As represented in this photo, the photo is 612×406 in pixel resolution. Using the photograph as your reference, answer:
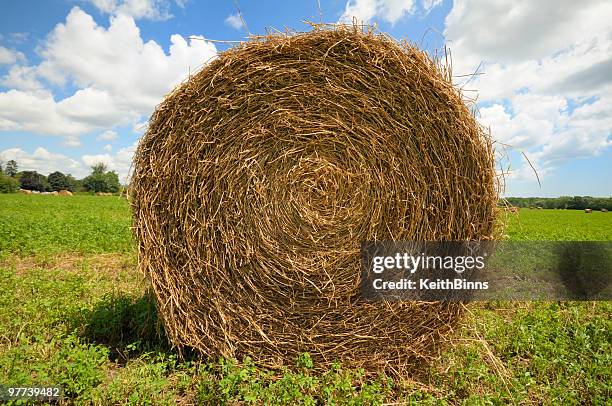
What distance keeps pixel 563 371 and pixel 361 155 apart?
251 centimetres

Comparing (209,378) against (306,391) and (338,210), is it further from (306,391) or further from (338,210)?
(338,210)

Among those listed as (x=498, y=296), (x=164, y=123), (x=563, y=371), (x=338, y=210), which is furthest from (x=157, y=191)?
(x=498, y=296)

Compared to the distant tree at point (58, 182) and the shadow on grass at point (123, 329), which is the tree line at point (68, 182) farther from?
the shadow on grass at point (123, 329)

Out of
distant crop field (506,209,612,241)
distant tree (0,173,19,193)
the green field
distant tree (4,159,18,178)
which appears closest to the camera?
the green field

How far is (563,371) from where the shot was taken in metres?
3.34

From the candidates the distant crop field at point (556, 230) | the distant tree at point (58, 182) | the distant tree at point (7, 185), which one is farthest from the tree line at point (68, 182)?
the distant crop field at point (556, 230)

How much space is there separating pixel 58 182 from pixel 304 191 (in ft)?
294

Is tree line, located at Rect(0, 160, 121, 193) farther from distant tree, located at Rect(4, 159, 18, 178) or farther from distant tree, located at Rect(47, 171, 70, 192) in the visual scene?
distant tree, located at Rect(4, 159, 18, 178)

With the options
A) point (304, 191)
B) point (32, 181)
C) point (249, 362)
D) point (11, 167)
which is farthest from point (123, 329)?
point (11, 167)

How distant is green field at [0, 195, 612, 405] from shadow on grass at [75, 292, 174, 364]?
11mm

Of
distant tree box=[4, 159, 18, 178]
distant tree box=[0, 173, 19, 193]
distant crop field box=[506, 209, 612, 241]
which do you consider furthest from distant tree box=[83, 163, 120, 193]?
distant crop field box=[506, 209, 612, 241]

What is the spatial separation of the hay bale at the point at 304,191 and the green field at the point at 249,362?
0.25 metres

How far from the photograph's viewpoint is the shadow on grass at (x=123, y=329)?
11.8ft

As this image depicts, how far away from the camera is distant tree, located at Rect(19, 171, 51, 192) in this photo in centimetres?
7389
